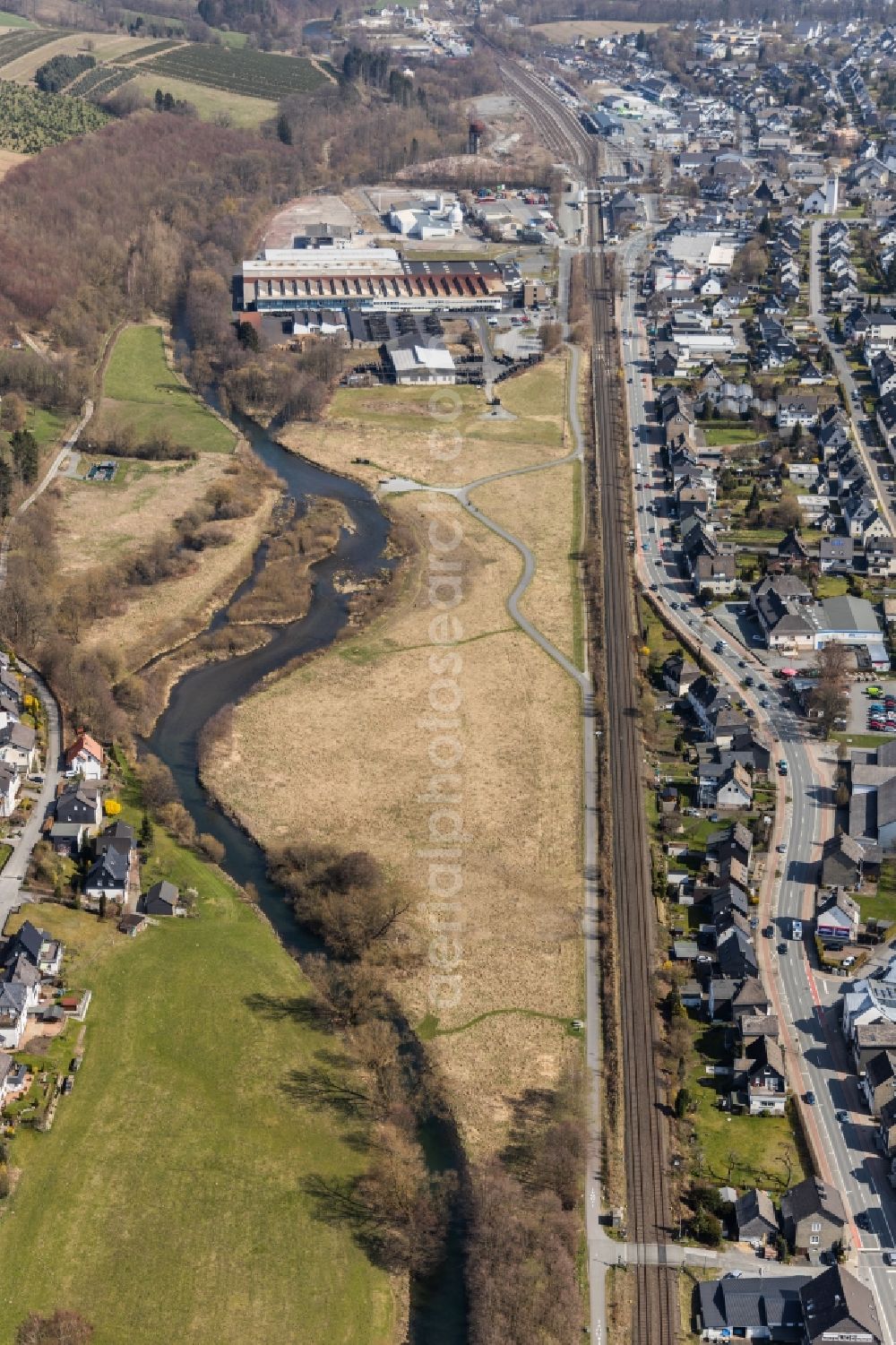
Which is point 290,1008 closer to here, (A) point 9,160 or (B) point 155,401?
(B) point 155,401

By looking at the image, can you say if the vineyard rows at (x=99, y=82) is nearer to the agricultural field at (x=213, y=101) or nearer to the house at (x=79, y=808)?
the agricultural field at (x=213, y=101)

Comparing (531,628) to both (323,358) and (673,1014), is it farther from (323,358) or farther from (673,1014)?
(323,358)

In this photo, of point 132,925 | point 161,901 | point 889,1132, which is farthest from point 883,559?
point 132,925

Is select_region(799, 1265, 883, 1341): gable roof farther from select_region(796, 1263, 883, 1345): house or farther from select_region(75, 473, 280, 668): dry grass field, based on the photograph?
select_region(75, 473, 280, 668): dry grass field

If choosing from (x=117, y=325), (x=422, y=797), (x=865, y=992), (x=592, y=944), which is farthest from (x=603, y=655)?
(x=117, y=325)

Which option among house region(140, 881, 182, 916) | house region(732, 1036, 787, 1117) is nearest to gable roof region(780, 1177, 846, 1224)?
house region(732, 1036, 787, 1117)

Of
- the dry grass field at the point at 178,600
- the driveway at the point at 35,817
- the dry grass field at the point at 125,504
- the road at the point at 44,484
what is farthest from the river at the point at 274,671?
the road at the point at 44,484
